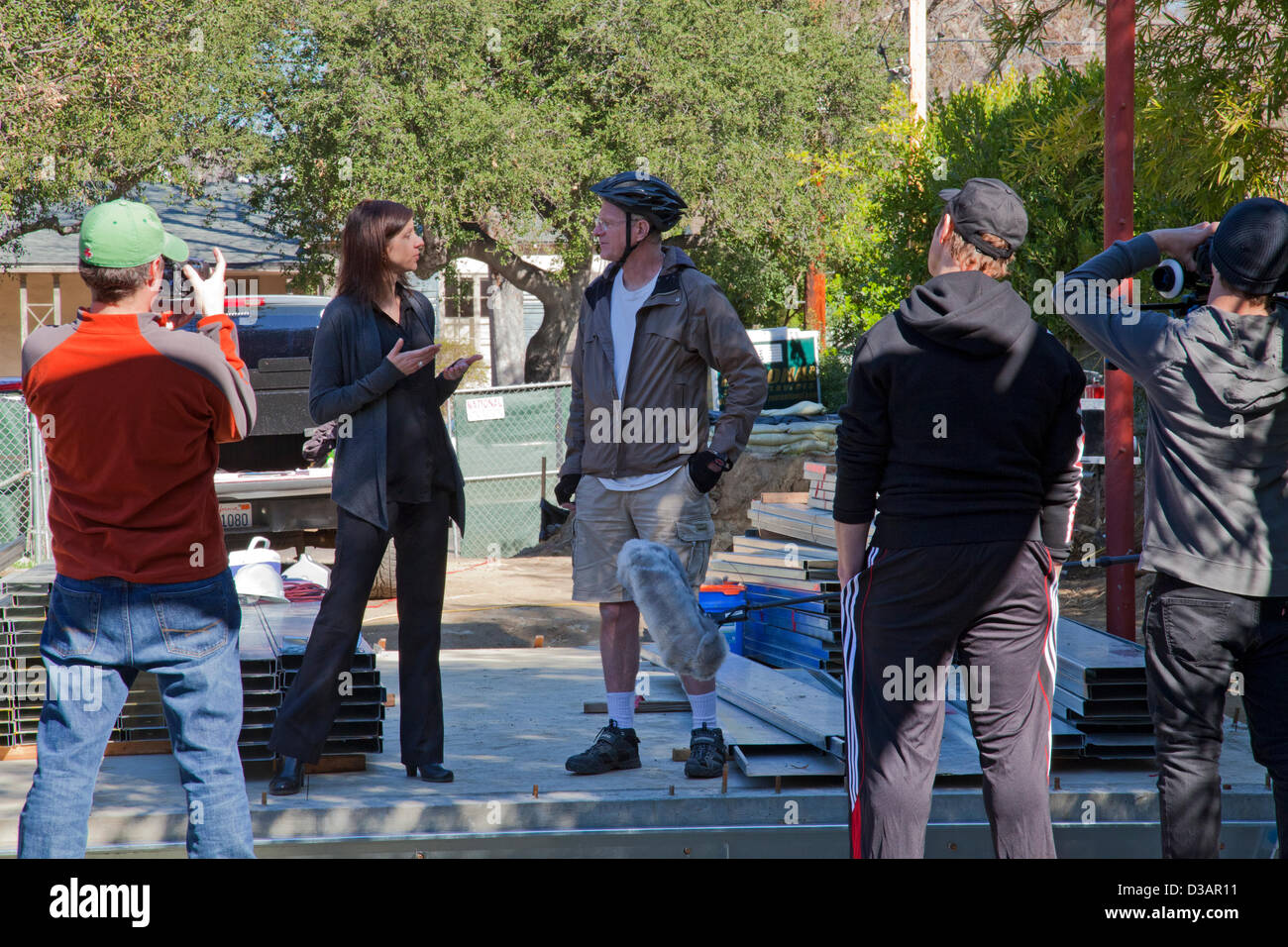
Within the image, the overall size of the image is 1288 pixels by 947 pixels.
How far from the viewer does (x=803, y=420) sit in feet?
51.8

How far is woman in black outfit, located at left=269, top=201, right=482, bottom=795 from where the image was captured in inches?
181

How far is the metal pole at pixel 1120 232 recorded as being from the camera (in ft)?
19.8

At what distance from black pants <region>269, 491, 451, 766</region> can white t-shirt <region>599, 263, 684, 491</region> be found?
0.73 metres

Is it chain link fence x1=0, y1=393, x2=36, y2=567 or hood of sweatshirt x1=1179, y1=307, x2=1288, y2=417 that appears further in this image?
chain link fence x1=0, y1=393, x2=36, y2=567

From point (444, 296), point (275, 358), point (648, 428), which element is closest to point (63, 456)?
point (648, 428)

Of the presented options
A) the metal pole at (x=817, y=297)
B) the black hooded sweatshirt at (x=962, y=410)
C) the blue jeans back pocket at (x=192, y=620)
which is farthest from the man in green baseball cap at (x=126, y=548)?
the metal pole at (x=817, y=297)

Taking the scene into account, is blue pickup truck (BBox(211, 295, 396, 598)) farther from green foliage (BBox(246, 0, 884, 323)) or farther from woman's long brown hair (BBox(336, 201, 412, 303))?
green foliage (BBox(246, 0, 884, 323))

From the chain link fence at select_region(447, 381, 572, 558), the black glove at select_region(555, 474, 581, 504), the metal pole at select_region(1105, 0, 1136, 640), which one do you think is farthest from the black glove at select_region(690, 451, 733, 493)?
the chain link fence at select_region(447, 381, 572, 558)

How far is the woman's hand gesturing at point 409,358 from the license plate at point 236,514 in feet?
16.6

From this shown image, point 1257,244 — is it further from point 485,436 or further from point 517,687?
point 485,436

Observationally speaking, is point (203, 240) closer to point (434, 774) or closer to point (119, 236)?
point (434, 774)

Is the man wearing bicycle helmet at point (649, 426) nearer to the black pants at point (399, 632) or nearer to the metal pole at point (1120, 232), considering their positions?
the black pants at point (399, 632)

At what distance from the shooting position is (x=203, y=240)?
28.4 metres

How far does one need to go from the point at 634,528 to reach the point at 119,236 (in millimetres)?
2306
